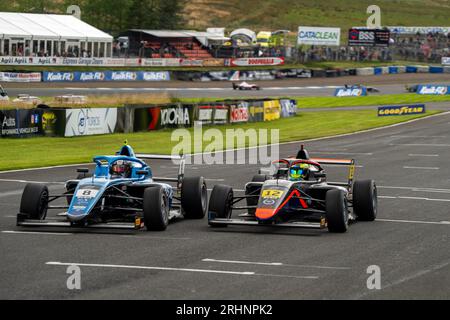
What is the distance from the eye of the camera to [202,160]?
35906 mm

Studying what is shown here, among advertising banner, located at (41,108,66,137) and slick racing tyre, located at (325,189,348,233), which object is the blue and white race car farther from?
advertising banner, located at (41,108,66,137)

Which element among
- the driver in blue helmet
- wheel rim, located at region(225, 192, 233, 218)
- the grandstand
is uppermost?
the grandstand

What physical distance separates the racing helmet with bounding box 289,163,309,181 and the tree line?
90.4 meters

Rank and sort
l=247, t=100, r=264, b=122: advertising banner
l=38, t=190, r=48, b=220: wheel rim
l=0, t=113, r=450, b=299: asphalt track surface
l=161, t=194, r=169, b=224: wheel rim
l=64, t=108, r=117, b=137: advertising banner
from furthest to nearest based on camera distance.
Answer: l=247, t=100, r=264, b=122: advertising banner
l=64, t=108, r=117, b=137: advertising banner
l=38, t=190, r=48, b=220: wheel rim
l=161, t=194, r=169, b=224: wheel rim
l=0, t=113, r=450, b=299: asphalt track surface

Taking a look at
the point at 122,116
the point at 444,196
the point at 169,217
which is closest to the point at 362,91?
the point at 122,116

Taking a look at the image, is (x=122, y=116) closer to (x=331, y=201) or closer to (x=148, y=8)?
(x=331, y=201)

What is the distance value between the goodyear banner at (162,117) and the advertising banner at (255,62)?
43673 mm

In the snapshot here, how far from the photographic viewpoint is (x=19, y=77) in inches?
2857

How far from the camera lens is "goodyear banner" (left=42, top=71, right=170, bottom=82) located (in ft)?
248

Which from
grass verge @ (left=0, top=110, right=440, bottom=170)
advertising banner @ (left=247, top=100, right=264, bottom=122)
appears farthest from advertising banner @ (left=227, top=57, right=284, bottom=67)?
advertising banner @ (left=247, top=100, right=264, bottom=122)

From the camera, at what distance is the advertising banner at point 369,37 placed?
104 metres

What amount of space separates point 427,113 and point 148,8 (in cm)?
5805

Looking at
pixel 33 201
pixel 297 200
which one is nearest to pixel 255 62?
pixel 297 200

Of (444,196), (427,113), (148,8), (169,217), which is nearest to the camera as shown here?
(169,217)
